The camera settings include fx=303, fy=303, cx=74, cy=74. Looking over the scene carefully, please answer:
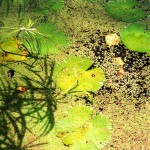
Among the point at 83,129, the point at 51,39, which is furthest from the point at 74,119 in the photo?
the point at 51,39

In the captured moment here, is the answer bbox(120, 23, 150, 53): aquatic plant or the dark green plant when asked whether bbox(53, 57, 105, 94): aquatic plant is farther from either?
bbox(120, 23, 150, 53): aquatic plant

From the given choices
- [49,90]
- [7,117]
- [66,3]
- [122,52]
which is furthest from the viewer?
[66,3]

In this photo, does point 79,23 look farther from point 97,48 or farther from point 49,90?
point 49,90

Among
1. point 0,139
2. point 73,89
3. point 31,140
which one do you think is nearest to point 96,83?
point 73,89

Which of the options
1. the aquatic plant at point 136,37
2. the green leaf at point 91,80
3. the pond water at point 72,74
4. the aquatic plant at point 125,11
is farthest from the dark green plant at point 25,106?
the aquatic plant at point 125,11

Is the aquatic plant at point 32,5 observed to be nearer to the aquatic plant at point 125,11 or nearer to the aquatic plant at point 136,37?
the aquatic plant at point 125,11

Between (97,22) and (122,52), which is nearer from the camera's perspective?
(122,52)
